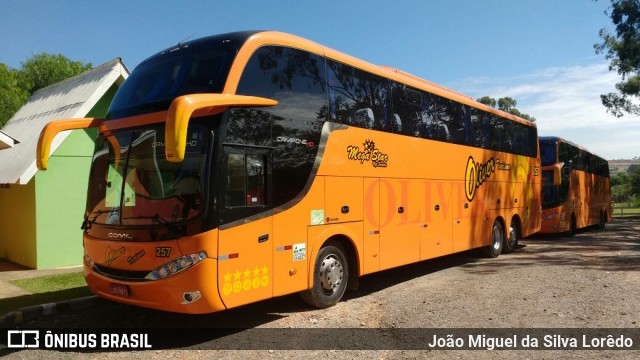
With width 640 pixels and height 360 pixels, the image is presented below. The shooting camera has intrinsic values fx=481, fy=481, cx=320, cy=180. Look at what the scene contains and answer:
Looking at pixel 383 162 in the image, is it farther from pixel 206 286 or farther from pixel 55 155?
pixel 55 155

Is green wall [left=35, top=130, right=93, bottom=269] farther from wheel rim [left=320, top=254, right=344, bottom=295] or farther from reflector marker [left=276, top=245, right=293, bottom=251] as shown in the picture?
reflector marker [left=276, top=245, right=293, bottom=251]

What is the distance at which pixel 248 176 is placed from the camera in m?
6.21

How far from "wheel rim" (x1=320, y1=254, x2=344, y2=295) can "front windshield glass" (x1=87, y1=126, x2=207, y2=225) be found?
8.33ft

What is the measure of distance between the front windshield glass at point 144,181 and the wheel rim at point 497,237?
391 inches

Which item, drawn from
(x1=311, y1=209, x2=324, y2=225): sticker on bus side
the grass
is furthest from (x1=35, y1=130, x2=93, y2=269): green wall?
(x1=311, y1=209, x2=324, y2=225): sticker on bus side

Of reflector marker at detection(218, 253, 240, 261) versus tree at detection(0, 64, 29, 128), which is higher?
tree at detection(0, 64, 29, 128)

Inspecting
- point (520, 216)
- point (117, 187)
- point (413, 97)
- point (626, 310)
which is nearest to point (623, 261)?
point (520, 216)

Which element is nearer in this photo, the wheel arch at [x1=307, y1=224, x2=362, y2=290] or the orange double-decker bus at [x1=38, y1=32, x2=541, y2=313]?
the orange double-decker bus at [x1=38, y1=32, x2=541, y2=313]

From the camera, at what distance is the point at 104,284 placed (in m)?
6.36

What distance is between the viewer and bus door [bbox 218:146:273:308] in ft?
19.0

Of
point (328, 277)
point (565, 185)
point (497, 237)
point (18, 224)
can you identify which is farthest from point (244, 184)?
point (565, 185)

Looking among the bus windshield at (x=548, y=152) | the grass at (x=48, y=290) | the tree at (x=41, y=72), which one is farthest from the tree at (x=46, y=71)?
the bus windshield at (x=548, y=152)

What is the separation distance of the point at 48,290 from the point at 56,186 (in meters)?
4.24

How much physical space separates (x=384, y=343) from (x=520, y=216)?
10709 mm
